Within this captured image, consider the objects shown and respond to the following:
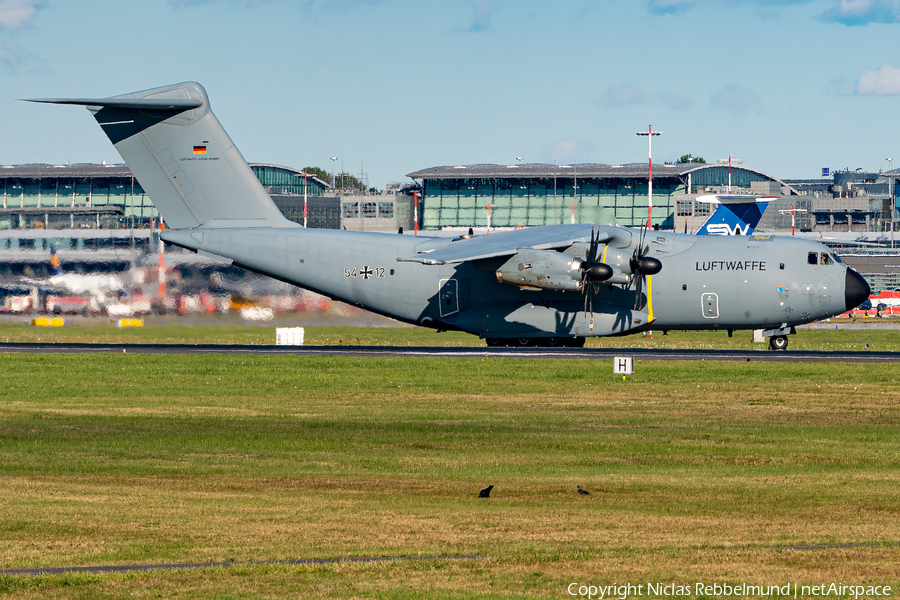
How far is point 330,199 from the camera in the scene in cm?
12019

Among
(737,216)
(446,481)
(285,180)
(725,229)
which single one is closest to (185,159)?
(446,481)

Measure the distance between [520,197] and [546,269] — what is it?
291ft

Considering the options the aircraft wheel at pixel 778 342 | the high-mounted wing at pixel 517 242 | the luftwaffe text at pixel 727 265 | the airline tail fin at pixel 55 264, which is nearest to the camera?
the high-mounted wing at pixel 517 242

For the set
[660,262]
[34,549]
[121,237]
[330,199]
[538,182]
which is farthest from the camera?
[538,182]

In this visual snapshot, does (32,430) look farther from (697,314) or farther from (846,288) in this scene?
(846,288)

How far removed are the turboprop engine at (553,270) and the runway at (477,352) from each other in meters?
3.68

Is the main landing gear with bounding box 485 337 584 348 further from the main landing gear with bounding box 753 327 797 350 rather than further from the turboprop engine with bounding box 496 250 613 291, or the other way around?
the main landing gear with bounding box 753 327 797 350

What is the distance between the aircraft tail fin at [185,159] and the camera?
41.9m

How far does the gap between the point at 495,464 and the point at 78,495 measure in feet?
23.9

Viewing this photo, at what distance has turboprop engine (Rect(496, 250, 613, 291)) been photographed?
39.5m

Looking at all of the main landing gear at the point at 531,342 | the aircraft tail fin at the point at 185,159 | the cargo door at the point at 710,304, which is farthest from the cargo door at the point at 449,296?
the cargo door at the point at 710,304

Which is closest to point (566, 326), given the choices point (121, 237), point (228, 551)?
point (121, 237)

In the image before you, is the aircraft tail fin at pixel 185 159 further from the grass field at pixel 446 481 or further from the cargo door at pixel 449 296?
the grass field at pixel 446 481

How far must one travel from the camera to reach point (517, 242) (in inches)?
1609
